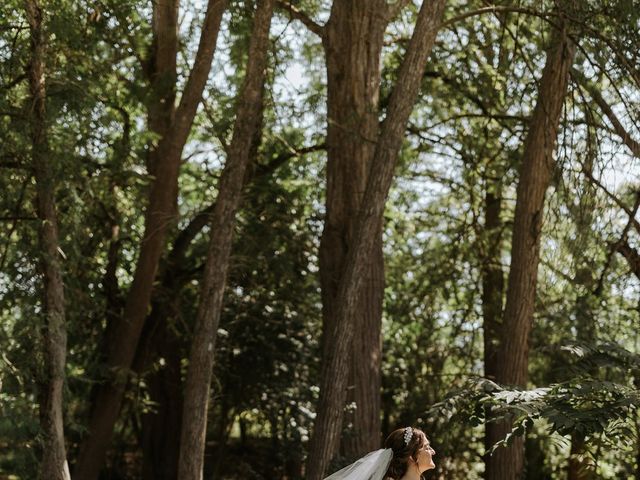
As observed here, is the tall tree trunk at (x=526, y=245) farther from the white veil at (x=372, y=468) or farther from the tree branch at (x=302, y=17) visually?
the white veil at (x=372, y=468)

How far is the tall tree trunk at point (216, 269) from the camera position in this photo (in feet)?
37.1

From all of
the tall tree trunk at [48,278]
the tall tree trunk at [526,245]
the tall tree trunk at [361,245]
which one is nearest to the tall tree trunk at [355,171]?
the tall tree trunk at [361,245]

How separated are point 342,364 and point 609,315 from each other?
6.01 meters

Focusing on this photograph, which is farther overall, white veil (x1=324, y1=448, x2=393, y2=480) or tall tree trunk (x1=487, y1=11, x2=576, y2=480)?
tall tree trunk (x1=487, y1=11, x2=576, y2=480)

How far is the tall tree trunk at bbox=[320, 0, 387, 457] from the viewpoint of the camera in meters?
12.2

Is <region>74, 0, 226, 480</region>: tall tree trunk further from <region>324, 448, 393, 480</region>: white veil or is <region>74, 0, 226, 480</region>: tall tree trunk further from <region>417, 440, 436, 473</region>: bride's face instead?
<region>417, 440, 436, 473</region>: bride's face

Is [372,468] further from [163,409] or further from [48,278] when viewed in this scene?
[163,409]

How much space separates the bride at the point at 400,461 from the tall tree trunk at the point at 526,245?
13.8 feet

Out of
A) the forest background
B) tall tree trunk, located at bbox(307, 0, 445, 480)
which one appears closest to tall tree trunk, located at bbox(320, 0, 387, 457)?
the forest background

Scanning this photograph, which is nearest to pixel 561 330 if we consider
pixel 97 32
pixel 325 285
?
pixel 325 285

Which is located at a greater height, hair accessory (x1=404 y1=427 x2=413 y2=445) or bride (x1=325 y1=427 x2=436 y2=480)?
hair accessory (x1=404 y1=427 x2=413 y2=445)

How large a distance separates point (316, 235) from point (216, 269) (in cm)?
458

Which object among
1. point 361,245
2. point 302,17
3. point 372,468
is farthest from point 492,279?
point 372,468

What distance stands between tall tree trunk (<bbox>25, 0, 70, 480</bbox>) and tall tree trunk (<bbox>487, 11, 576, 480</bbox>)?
5.17 metres
